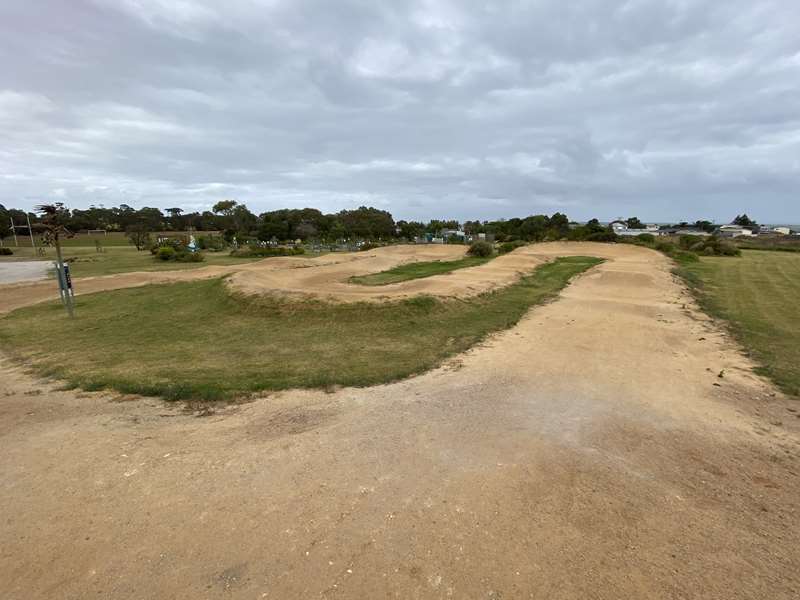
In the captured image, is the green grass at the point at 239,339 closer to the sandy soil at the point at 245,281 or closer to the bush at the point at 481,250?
the sandy soil at the point at 245,281

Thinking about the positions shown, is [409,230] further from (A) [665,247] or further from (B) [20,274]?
(B) [20,274]

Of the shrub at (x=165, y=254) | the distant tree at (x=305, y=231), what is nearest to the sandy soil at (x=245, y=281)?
the shrub at (x=165, y=254)

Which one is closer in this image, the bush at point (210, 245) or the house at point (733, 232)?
the bush at point (210, 245)

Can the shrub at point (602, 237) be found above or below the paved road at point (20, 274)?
above

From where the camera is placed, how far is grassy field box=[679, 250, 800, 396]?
850cm

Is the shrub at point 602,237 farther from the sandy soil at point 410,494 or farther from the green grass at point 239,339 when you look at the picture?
the sandy soil at point 410,494

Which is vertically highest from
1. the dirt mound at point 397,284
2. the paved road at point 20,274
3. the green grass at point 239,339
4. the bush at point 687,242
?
the bush at point 687,242

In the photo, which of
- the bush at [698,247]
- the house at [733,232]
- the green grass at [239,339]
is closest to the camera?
the green grass at [239,339]

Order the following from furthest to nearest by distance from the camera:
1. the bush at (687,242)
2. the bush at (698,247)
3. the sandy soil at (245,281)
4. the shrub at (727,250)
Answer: the bush at (687,242), the bush at (698,247), the shrub at (727,250), the sandy soil at (245,281)

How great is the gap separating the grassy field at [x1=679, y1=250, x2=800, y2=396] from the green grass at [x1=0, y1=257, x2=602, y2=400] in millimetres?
5942

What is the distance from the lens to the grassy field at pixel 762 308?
850 cm

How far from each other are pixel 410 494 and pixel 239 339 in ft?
27.9

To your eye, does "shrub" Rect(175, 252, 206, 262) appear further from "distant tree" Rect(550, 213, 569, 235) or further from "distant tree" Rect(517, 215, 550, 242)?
"distant tree" Rect(550, 213, 569, 235)

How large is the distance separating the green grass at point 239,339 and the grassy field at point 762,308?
5.94 metres
